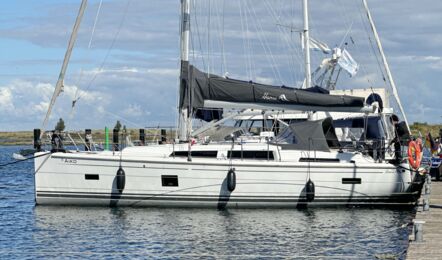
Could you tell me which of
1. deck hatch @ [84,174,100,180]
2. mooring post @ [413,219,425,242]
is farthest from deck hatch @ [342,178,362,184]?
mooring post @ [413,219,425,242]

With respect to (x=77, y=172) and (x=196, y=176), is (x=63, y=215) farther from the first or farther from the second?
(x=196, y=176)

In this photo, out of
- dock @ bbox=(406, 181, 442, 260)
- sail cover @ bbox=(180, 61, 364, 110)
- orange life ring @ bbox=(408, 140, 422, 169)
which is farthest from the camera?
sail cover @ bbox=(180, 61, 364, 110)

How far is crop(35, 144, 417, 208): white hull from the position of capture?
27.6m

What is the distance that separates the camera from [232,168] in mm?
27438

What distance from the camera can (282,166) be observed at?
2762 centimetres

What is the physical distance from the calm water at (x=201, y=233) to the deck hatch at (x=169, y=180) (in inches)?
35.8

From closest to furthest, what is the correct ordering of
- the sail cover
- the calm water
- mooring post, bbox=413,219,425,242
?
mooring post, bbox=413,219,425,242 < the calm water < the sail cover

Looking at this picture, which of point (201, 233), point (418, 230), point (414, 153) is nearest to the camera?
point (418, 230)

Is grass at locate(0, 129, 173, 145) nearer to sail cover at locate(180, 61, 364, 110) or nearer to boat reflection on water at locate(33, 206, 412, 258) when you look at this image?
sail cover at locate(180, 61, 364, 110)

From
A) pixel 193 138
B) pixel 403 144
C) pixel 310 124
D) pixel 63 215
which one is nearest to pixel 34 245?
pixel 63 215

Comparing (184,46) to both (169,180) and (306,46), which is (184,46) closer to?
(169,180)

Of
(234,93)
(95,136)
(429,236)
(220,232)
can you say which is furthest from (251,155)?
(95,136)

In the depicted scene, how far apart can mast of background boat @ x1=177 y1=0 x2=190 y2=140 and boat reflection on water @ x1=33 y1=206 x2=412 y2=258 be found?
2863 mm

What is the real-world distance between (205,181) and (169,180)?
1.18 meters
